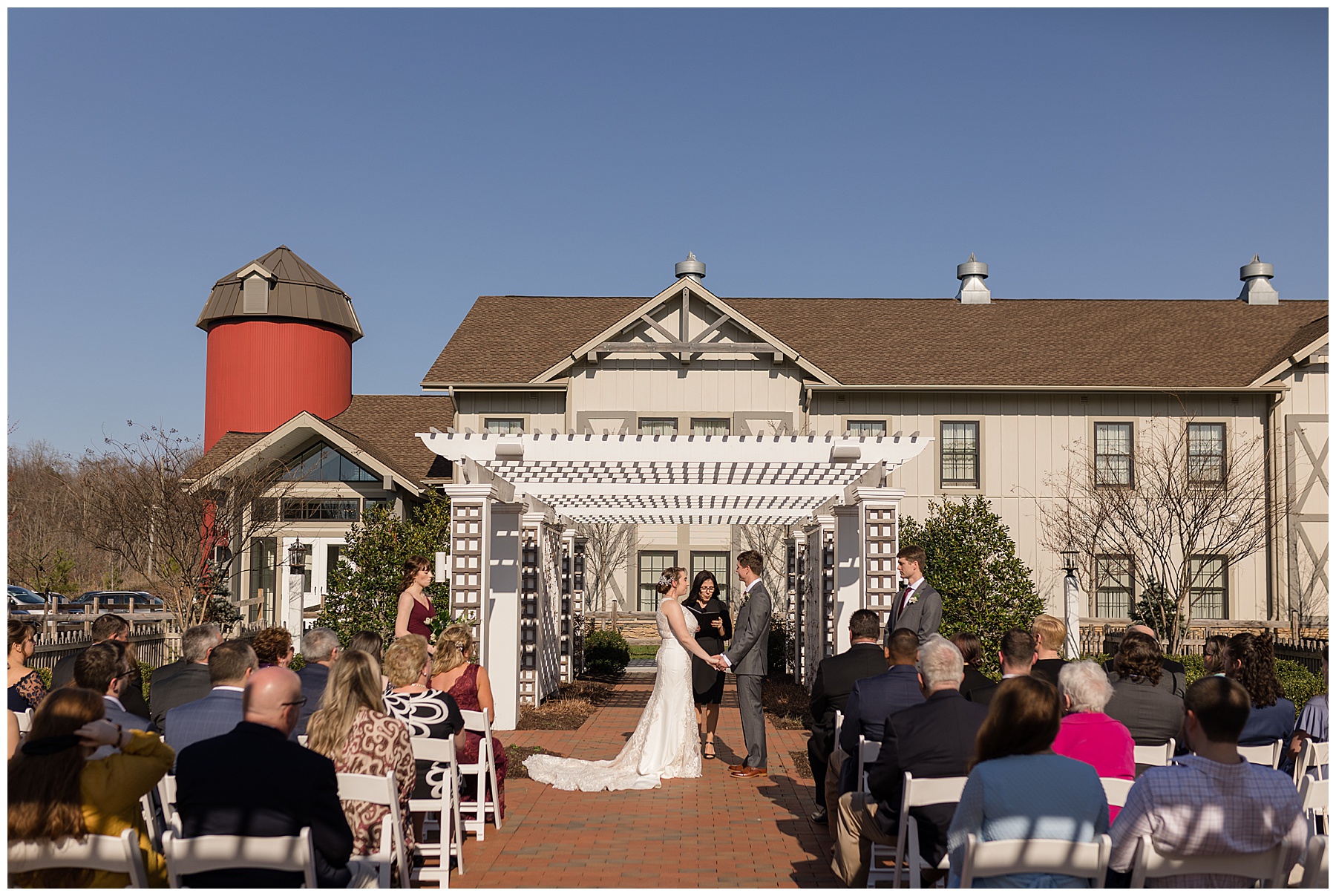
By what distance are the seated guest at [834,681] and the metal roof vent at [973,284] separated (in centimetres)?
2368

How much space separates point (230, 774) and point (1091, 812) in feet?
10.3

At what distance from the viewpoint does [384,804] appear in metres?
5.07

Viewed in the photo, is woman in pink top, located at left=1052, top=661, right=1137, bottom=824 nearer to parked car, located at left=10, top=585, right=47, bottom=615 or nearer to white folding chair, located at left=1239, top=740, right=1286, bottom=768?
white folding chair, located at left=1239, top=740, right=1286, bottom=768

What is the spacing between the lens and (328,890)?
4016 millimetres

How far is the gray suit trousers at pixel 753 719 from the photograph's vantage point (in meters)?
9.92

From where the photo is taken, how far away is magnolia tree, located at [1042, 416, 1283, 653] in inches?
859

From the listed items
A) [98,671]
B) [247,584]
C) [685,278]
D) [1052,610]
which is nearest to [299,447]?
[247,584]

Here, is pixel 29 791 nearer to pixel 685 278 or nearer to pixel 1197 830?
pixel 1197 830

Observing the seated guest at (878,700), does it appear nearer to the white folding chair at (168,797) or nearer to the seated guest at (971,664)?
the seated guest at (971,664)

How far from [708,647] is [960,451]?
15.8 metres

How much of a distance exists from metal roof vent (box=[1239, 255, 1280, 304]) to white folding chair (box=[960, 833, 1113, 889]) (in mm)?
30645

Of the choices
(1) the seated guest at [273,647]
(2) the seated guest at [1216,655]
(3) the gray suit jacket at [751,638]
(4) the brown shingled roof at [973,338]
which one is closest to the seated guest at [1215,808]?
(2) the seated guest at [1216,655]

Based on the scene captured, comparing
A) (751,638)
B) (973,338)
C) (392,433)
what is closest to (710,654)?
(751,638)

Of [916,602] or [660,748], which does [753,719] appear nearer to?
[660,748]
